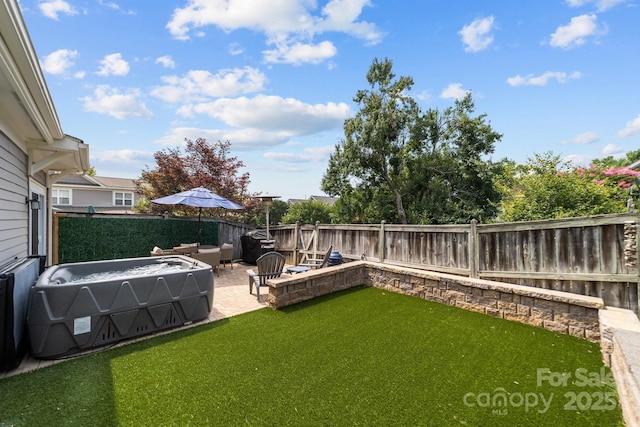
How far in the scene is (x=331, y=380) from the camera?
2.71 meters

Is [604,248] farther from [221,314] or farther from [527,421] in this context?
[221,314]

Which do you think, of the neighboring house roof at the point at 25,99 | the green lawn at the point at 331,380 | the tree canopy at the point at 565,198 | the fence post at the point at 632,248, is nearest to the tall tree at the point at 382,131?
the tree canopy at the point at 565,198

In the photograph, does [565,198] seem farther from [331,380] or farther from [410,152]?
[410,152]

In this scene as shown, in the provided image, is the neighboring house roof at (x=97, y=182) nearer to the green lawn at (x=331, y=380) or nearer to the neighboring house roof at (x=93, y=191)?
the neighboring house roof at (x=93, y=191)

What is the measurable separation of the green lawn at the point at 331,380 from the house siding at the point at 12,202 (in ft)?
6.34

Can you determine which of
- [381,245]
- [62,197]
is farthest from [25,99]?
[62,197]

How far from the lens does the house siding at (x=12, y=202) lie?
363 cm

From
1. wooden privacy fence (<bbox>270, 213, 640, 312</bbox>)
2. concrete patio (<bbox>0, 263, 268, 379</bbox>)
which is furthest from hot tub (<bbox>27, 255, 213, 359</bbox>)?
wooden privacy fence (<bbox>270, 213, 640, 312</bbox>)

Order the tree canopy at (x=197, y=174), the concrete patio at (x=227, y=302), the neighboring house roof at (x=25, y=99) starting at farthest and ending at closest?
the tree canopy at (x=197, y=174)
the concrete patio at (x=227, y=302)
the neighboring house roof at (x=25, y=99)

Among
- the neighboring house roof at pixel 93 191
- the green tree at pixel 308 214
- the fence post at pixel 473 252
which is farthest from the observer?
the green tree at pixel 308 214

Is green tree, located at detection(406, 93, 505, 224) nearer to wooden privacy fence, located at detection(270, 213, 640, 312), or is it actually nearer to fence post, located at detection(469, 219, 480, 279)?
wooden privacy fence, located at detection(270, 213, 640, 312)

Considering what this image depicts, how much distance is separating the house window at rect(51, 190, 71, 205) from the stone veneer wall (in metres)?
22.7

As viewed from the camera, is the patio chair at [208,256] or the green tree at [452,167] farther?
the green tree at [452,167]

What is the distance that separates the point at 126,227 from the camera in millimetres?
8625
